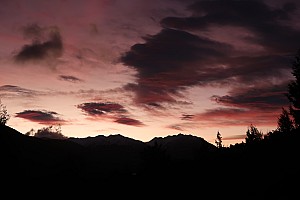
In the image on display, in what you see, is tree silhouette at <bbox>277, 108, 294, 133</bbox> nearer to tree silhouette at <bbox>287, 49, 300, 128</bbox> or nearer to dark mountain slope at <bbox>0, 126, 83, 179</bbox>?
tree silhouette at <bbox>287, 49, 300, 128</bbox>

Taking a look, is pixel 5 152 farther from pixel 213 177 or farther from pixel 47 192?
pixel 213 177

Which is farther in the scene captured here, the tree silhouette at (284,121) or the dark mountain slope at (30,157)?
the tree silhouette at (284,121)

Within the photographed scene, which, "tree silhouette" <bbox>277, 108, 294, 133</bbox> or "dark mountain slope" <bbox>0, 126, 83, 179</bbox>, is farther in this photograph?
"tree silhouette" <bbox>277, 108, 294, 133</bbox>

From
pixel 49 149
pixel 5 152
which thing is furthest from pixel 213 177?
pixel 49 149

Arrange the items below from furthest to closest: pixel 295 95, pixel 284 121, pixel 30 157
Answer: pixel 30 157, pixel 284 121, pixel 295 95

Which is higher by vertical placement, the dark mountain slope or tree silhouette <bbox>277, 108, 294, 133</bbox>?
tree silhouette <bbox>277, 108, 294, 133</bbox>

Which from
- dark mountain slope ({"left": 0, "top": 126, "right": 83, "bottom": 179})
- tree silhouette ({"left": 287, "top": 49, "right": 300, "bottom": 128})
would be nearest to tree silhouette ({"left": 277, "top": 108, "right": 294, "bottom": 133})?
tree silhouette ({"left": 287, "top": 49, "right": 300, "bottom": 128})

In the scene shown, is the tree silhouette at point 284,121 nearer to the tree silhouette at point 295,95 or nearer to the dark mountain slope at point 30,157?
the tree silhouette at point 295,95

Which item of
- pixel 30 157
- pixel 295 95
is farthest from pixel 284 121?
pixel 30 157

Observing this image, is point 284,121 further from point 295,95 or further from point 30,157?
point 30,157

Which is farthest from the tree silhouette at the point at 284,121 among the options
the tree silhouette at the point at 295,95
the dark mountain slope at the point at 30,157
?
the dark mountain slope at the point at 30,157

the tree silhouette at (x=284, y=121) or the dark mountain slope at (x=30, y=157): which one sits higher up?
the tree silhouette at (x=284, y=121)

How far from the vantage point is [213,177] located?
47.2 feet

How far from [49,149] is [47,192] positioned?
12270 cm
